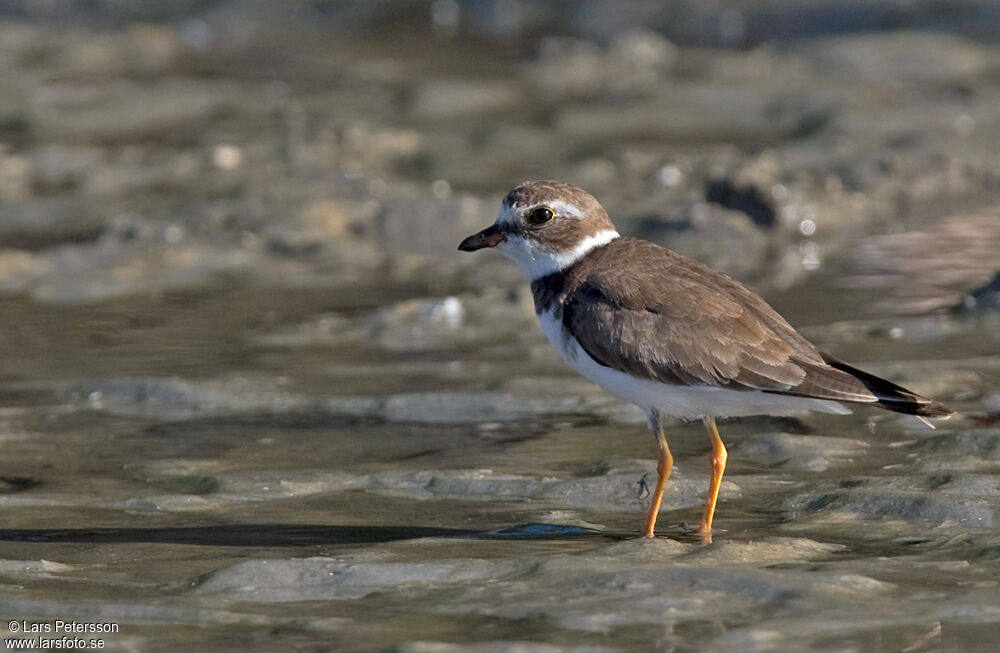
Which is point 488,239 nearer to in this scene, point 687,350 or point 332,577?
point 687,350

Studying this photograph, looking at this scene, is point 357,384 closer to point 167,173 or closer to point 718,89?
point 167,173

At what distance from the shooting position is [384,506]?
20.9 feet

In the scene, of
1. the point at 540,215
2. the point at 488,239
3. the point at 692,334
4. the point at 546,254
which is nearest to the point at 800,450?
the point at 692,334

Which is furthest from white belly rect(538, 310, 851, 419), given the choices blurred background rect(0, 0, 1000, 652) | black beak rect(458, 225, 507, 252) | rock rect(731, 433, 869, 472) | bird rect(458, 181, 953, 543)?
black beak rect(458, 225, 507, 252)

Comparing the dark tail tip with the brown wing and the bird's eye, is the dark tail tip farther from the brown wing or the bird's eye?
the bird's eye

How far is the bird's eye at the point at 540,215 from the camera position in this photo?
22.1 ft

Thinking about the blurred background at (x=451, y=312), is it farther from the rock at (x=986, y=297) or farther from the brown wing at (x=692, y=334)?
the brown wing at (x=692, y=334)

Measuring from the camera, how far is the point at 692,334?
19.7 ft

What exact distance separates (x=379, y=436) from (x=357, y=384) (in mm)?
864

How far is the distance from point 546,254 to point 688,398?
1.05 metres

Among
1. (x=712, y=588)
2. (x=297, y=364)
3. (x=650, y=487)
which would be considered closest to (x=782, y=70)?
(x=297, y=364)

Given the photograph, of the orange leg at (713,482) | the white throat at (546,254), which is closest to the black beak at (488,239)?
the white throat at (546,254)

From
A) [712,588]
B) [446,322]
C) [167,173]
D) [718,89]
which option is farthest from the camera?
[718,89]

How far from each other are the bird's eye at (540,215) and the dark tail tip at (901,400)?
154 centimetres
